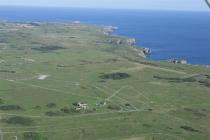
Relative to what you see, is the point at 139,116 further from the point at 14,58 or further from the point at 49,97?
the point at 14,58

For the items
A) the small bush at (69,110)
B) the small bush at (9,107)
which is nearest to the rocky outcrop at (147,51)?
the small bush at (69,110)

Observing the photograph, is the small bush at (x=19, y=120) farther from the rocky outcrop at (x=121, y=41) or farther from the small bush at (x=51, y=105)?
the rocky outcrop at (x=121, y=41)

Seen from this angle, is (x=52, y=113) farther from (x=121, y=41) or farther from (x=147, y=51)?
(x=121, y=41)

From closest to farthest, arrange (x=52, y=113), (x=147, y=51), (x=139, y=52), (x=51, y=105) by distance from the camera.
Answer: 1. (x=52, y=113)
2. (x=51, y=105)
3. (x=139, y=52)
4. (x=147, y=51)

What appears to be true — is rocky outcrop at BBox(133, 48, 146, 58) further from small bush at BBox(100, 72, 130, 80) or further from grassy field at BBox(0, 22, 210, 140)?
small bush at BBox(100, 72, 130, 80)

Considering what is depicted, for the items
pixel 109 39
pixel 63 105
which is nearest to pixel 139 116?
pixel 63 105

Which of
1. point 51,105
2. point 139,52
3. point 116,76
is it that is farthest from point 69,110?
point 139,52

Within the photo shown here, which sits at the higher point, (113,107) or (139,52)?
(113,107)

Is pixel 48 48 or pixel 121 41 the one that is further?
pixel 121 41

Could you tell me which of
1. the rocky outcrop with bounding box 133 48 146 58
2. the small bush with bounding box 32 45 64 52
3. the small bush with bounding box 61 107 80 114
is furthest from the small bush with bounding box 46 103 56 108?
the rocky outcrop with bounding box 133 48 146 58
